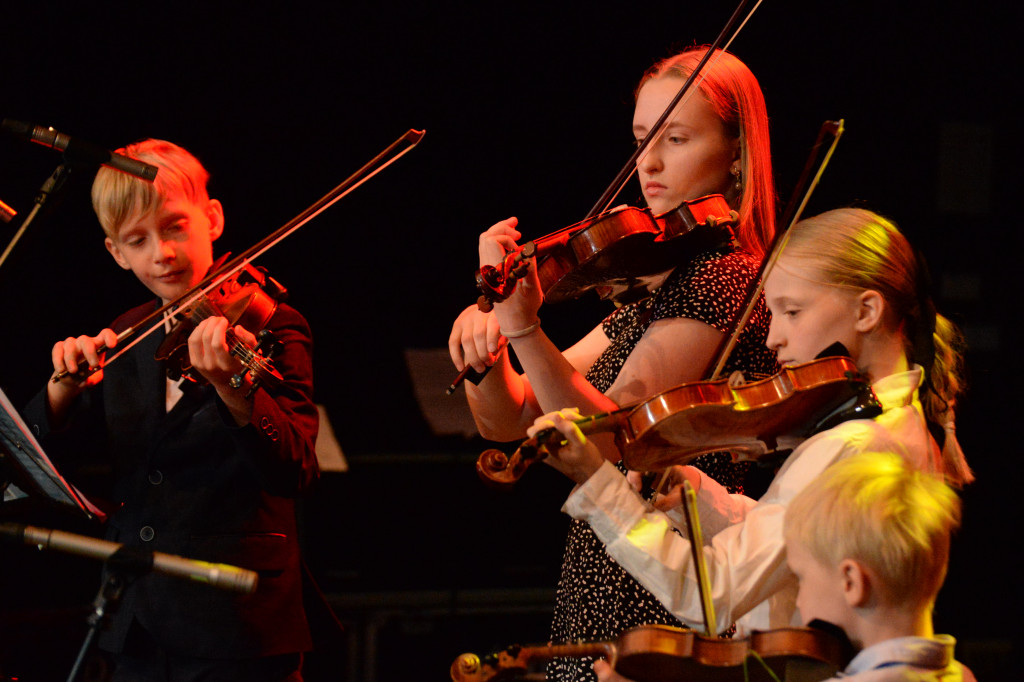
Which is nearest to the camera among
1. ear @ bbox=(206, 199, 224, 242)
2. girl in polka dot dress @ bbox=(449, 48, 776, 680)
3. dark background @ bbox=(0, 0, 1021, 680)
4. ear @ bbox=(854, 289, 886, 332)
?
ear @ bbox=(854, 289, 886, 332)

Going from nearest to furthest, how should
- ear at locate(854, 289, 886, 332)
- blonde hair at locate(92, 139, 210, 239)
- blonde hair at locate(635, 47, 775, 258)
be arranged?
ear at locate(854, 289, 886, 332) < blonde hair at locate(635, 47, 775, 258) < blonde hair at locate(92, 139, 210, 239)

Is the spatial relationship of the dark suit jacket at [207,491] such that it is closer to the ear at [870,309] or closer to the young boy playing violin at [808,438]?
the young boy playing violin at [808,438]

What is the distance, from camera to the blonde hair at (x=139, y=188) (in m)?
2.06

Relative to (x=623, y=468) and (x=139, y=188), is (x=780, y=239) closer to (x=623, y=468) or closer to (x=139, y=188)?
(x=623, y=468)

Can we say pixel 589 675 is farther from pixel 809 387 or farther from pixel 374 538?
pixel 374 538

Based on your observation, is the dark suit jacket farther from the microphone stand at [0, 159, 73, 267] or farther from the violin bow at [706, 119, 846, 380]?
the violin bow at [706, 119, 846, 380]

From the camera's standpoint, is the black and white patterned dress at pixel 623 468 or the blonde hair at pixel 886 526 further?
the black and white patterned dress at pixel 623 468

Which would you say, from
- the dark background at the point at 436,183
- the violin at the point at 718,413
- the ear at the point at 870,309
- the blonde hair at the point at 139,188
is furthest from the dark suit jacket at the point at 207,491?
the dark background at the point at 436,183

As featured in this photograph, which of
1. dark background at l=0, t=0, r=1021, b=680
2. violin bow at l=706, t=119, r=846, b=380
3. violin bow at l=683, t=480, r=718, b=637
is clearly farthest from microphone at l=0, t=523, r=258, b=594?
dark background at l=0, t=0, r=1021, b=680

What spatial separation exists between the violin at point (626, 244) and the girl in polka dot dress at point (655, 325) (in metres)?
0.03

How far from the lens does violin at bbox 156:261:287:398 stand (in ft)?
5.92

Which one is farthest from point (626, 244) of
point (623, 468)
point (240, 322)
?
point (240, 322)

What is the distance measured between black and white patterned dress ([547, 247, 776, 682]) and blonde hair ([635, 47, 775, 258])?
87 millimetres

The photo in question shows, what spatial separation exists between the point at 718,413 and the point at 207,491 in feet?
3.49
